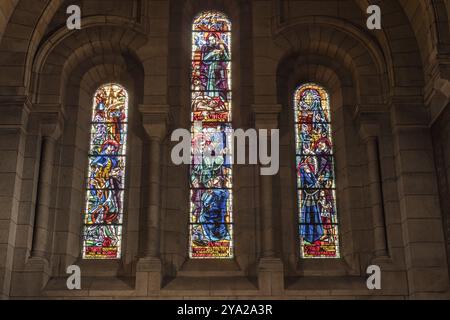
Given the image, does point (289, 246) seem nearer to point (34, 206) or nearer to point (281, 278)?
point (281, 278)

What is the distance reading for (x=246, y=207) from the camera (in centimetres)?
1305

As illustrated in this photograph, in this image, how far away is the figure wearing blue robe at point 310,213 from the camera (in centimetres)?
1316

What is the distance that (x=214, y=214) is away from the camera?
13.3 meters

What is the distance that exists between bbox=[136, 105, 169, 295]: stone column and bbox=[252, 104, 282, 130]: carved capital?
5.62 ft

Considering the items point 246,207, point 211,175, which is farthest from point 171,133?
point 246,207

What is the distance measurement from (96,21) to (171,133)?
2747 mm

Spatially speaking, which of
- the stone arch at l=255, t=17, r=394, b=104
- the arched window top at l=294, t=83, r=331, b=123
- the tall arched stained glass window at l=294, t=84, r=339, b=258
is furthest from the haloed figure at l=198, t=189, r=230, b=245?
the stone arch at l=255, t=17, r=394, b=104

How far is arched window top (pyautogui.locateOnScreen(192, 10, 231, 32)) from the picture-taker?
48.6 feet

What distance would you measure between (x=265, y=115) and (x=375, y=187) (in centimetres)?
245

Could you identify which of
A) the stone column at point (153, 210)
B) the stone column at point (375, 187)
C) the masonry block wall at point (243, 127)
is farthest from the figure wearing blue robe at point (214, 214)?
the stone column at point (375, 187)

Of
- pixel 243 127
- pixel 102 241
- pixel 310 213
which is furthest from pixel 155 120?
pixel 310 213

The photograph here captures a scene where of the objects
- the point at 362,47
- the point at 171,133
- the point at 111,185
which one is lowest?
the point at 111,185

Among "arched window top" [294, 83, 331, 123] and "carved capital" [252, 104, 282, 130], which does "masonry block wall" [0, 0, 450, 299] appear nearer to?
"carved capital" [252, 104, 282, 130]

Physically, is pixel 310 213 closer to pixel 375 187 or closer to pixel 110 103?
pixel 375 187
